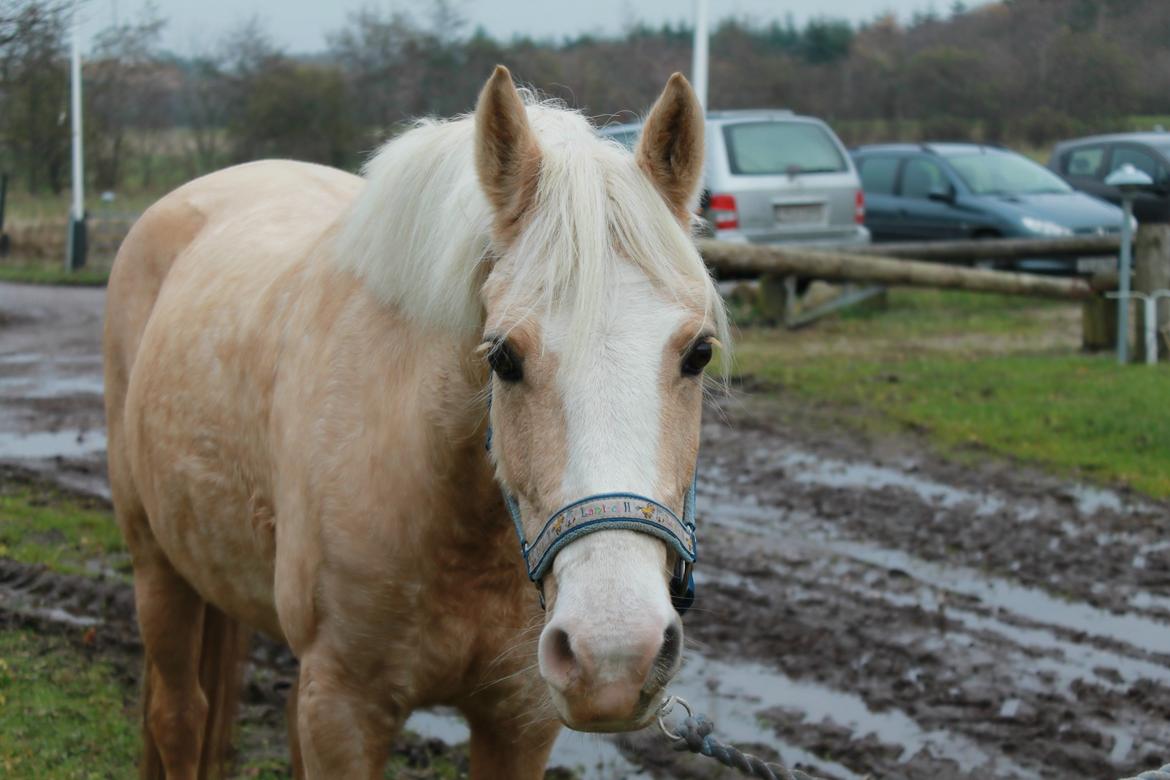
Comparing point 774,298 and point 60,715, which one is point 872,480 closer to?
point 60,715

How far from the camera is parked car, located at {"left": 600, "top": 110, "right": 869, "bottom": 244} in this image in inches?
564

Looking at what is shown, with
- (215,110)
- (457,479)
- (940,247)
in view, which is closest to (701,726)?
(457,479)

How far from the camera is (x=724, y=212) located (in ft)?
46.6

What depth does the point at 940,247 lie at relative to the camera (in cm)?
1378

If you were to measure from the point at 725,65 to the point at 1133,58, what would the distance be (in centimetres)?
1214

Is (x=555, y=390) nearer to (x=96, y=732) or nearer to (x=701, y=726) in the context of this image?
(x=701, y=726)

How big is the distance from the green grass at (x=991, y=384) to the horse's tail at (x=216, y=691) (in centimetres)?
313

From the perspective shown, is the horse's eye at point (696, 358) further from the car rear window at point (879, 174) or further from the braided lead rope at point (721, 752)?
the car rear window at point (879, 174)

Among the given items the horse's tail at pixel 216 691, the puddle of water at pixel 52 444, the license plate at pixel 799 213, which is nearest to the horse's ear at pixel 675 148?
the horse's tail at pixel 216 691

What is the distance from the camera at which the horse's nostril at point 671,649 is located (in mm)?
2012

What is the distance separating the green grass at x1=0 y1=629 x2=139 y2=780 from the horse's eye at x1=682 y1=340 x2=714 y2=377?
9.53 feet

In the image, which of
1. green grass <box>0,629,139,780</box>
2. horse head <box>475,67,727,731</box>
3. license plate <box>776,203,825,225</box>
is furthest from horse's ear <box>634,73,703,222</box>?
license plate <box>776,203,825,225</box>

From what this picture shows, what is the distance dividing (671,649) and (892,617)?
3829 mm

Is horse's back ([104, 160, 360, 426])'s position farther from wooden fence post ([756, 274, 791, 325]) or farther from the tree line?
the tree line
